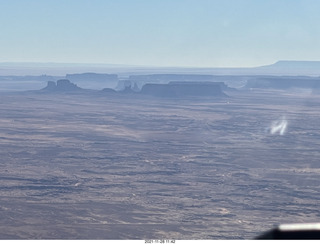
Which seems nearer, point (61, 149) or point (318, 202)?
point (318, 202)

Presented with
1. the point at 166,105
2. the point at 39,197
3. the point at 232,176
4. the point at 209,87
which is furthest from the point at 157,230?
the point at 209,87

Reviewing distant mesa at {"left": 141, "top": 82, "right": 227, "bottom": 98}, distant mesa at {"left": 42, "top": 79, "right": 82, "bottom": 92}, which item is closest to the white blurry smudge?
distant mesa at {"left": 141, "top": 82, "right": 227, "bottom": 98}

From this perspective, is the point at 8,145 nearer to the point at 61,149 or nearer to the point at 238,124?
the point at 61,149

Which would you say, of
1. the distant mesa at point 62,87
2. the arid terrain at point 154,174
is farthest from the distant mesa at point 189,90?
the arid terrain at point 154,174

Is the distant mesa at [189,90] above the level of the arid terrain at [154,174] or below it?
above

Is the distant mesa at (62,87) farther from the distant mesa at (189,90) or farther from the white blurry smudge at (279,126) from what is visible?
the white blurry smudge at (279,126)

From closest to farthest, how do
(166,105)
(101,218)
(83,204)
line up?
1. (101,218)
2. (83,204)
3. (166,105)

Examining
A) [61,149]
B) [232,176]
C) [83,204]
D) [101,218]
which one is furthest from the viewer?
[61,149]
